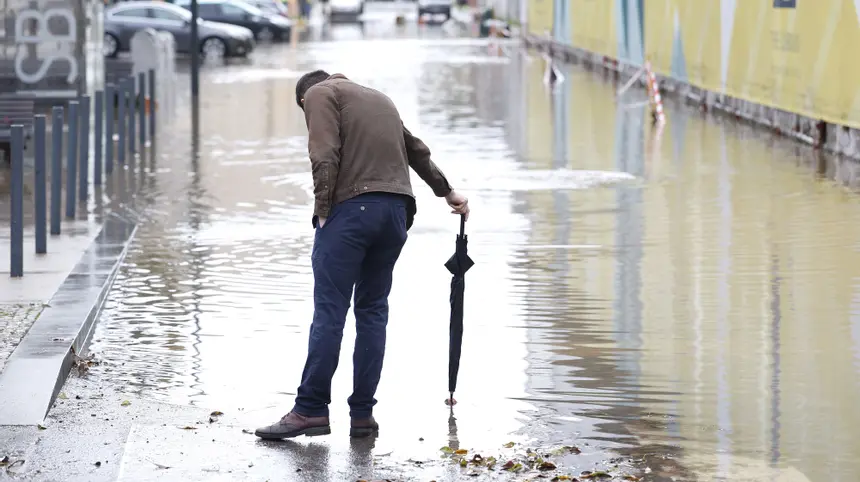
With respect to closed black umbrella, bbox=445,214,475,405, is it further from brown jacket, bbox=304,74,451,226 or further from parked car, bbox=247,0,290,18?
parked car, bbox=247,0,290,18

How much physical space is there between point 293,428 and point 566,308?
3148 mm

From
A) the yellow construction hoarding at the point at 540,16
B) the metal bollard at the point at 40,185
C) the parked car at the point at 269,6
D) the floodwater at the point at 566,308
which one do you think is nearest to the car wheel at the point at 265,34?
the parked car at the point at 269,6

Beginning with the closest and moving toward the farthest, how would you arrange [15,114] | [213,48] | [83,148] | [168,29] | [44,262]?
[44,262], [83,148], [15,114], [168,29], [213,48]

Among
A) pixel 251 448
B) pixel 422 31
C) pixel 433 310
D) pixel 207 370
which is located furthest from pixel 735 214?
pixel 422 31

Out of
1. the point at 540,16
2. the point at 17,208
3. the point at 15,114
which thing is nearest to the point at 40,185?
the point at 17,208

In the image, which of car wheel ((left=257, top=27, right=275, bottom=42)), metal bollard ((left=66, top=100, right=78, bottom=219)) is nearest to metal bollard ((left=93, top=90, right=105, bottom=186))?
metal bollard ((left=66, top=100, right=78, bottom=219))

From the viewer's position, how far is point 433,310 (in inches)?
359

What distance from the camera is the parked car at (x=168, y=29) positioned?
1569 inches

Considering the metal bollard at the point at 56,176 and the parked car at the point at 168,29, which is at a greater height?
the parked car at the point at 168,29

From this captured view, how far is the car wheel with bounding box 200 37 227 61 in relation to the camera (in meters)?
40.3

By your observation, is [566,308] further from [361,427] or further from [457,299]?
[361,427]

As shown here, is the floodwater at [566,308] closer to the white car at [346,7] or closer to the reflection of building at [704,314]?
the reflection of building at [704,314]

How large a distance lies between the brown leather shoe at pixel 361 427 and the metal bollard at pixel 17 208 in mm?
3802

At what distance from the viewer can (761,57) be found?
2047 centimetres
